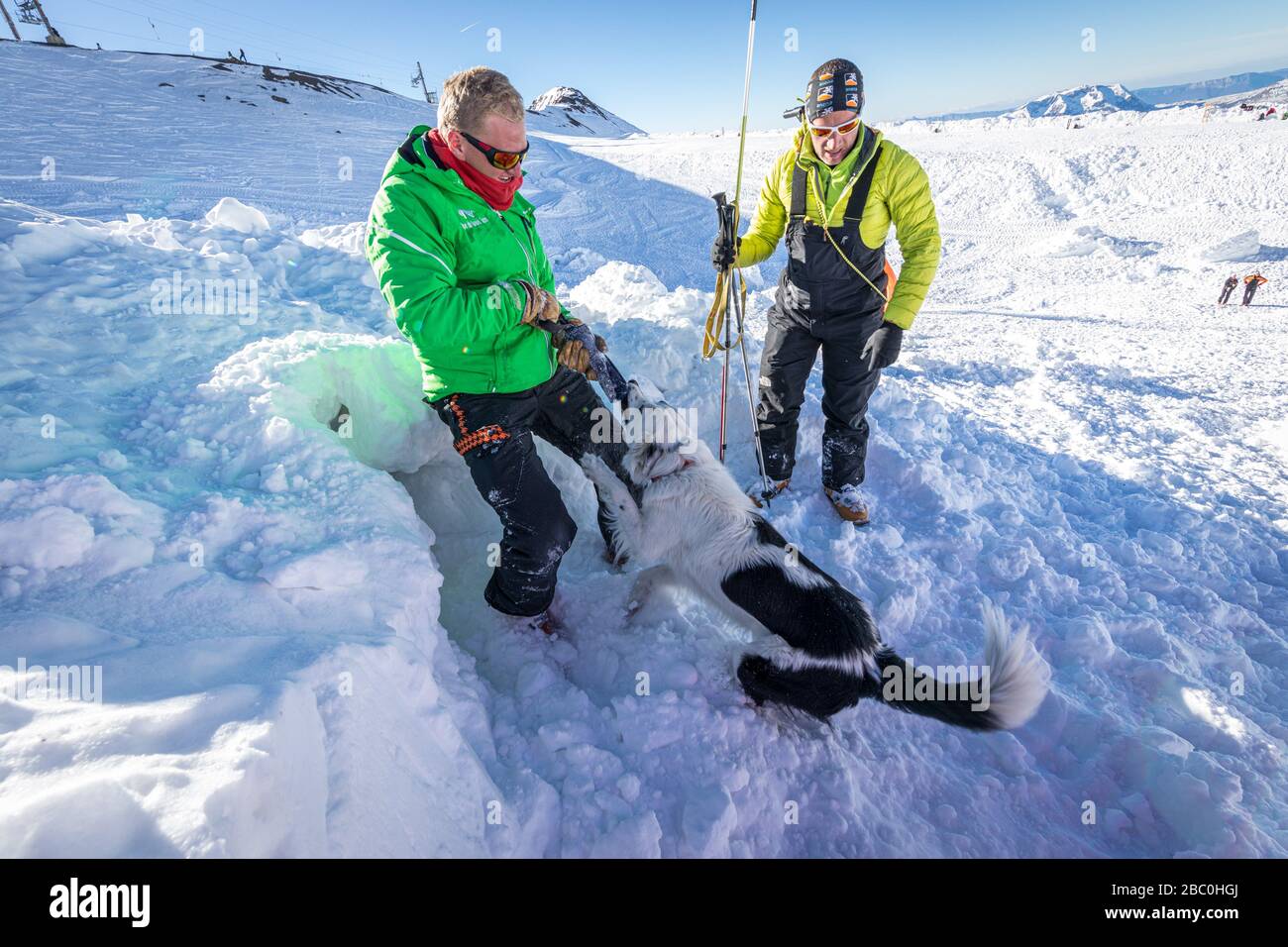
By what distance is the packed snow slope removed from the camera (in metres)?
1.58

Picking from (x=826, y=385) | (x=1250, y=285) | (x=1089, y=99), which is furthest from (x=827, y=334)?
(x=1089, y=99)

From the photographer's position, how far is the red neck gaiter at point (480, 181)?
7.72 feet

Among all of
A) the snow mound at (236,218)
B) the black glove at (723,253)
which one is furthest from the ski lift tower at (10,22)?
the black glove at (723,253)

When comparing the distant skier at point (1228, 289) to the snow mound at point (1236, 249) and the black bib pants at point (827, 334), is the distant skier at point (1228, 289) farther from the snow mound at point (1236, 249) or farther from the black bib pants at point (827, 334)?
the black bib pants at point (827, 334)

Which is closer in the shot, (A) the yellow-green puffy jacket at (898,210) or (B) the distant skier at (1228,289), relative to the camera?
(A) the yellow-green puffy jacket at (898,210)

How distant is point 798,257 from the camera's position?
355cm

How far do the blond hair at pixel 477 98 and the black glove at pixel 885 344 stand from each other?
2410 millimetres

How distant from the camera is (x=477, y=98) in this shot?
2.20 metres

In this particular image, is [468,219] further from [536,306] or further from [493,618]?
[493,618]

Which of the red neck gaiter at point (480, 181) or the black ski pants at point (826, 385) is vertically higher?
the red neck gaiter at point (480, 181)

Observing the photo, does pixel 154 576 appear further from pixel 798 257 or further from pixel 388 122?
pixel 388 122

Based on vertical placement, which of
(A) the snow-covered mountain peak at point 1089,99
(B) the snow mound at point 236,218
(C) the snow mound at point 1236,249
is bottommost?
(B) the snow mound at point 236,218

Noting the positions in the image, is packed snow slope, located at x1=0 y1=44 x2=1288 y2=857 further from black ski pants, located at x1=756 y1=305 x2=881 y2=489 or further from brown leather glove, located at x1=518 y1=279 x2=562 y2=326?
brown leather glove, located at x1=518 y1=279 x2=562 y2=326
